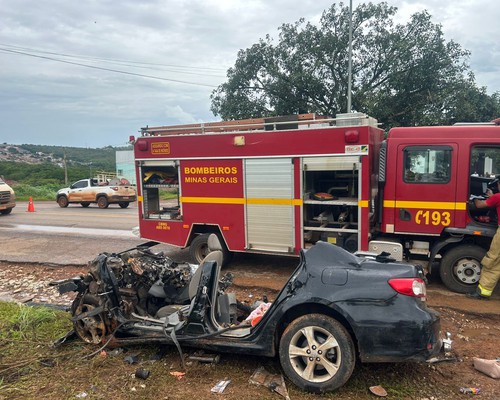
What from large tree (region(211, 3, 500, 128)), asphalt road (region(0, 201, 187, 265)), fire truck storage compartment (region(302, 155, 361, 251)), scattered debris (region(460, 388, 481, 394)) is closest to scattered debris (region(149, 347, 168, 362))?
scattered debris (region(460, 388, 481, 394))

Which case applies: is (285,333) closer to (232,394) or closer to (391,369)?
(232,394)

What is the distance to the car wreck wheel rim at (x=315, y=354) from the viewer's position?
11.5ft

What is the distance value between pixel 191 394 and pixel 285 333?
38.1 inches

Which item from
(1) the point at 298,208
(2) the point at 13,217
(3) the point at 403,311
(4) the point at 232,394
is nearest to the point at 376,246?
(1) the point at 298,208

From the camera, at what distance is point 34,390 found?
3818 millimetres

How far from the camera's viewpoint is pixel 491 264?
6.05 metres

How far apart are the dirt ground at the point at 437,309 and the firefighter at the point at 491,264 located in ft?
0.62

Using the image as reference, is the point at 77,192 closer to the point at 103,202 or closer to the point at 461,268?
the point at 103,202

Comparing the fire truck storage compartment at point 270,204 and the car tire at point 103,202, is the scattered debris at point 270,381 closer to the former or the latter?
the fire truck storage compartment at point 270,204

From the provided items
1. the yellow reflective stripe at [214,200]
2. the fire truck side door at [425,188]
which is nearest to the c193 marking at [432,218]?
the fire truck side door at [425,188]

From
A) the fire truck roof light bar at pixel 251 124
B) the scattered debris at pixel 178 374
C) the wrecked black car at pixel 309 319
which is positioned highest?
the fire truck roof light bar at pixel 251 124

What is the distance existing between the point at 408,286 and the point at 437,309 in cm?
285

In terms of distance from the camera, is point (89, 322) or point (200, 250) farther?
point (200, 250)

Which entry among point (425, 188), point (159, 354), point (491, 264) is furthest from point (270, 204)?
point (159, 354)
